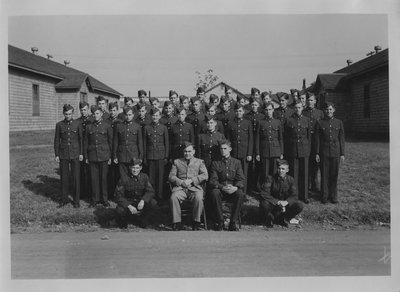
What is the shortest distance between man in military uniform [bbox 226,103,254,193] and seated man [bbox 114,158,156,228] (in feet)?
4.26

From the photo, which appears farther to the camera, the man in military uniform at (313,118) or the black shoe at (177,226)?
the man in military uniform at (313,118)

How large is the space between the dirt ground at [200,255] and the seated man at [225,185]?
0.25 meters

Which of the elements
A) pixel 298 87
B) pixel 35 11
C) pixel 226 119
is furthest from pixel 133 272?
pixel 298 87

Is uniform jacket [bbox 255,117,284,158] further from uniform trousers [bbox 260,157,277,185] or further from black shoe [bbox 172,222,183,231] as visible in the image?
black shoe [bbox 172,222,183,231]

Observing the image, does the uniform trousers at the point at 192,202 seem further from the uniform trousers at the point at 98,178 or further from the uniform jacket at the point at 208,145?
the uniform trousers at the point at 98,178

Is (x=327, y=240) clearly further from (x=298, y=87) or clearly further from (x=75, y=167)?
(x=75, y=167)

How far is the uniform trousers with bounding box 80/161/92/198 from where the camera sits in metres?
5.18

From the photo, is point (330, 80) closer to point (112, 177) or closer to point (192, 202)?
point (112, 177)

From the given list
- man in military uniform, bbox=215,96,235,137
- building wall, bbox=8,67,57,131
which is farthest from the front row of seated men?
building wall, bbox=8,67,57,131

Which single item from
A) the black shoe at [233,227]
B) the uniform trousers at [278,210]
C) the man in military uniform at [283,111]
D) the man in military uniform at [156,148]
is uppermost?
the man in military uniform at [283,111]

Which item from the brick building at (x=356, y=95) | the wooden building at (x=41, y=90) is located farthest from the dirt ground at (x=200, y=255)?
the brick building at (x=356, y=95)

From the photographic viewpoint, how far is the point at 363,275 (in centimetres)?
351

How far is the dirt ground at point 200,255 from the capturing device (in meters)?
3.46

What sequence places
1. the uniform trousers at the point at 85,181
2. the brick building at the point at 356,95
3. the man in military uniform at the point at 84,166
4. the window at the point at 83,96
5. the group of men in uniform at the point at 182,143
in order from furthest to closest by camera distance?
the window at the point at 83,96 < the brick building at the point at 356,95 < the uniform trousers at the point at 85,181 < the man in military uniform at the point at 84,166 < the group of men in uniform at the point at 182,143
